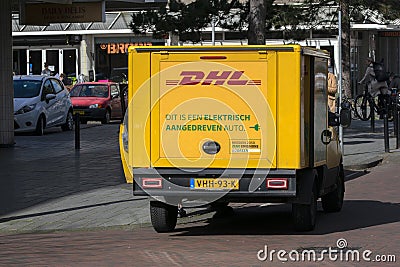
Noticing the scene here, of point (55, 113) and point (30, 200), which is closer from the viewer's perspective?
point (30, 200)

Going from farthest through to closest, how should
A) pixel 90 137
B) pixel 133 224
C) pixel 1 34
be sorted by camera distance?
1. pixel 90 137
2. pixel 1 34
3. pixel 133 224

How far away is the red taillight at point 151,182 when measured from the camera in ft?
37.4

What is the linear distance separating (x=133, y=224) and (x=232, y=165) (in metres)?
2.14

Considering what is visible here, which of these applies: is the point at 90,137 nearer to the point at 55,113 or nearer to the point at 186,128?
the point at 55,113

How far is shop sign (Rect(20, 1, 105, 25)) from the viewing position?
2483 cm

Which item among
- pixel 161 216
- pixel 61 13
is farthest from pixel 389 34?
pixel 161 216

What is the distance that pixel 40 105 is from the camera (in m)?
28.0

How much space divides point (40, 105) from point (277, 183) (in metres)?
17.7

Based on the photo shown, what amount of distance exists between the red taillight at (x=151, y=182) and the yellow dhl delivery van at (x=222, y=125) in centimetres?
1

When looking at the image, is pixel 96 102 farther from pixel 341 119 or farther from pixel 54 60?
pixel 341 119

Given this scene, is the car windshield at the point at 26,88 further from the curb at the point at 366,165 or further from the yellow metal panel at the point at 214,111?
the yellow metal panel at the point at 214,111

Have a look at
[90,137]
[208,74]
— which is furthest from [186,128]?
[90,137]

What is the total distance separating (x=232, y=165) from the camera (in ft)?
37.1

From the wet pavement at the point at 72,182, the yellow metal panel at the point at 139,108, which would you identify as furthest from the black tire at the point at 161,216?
the wet pavement at the point at 72,182
